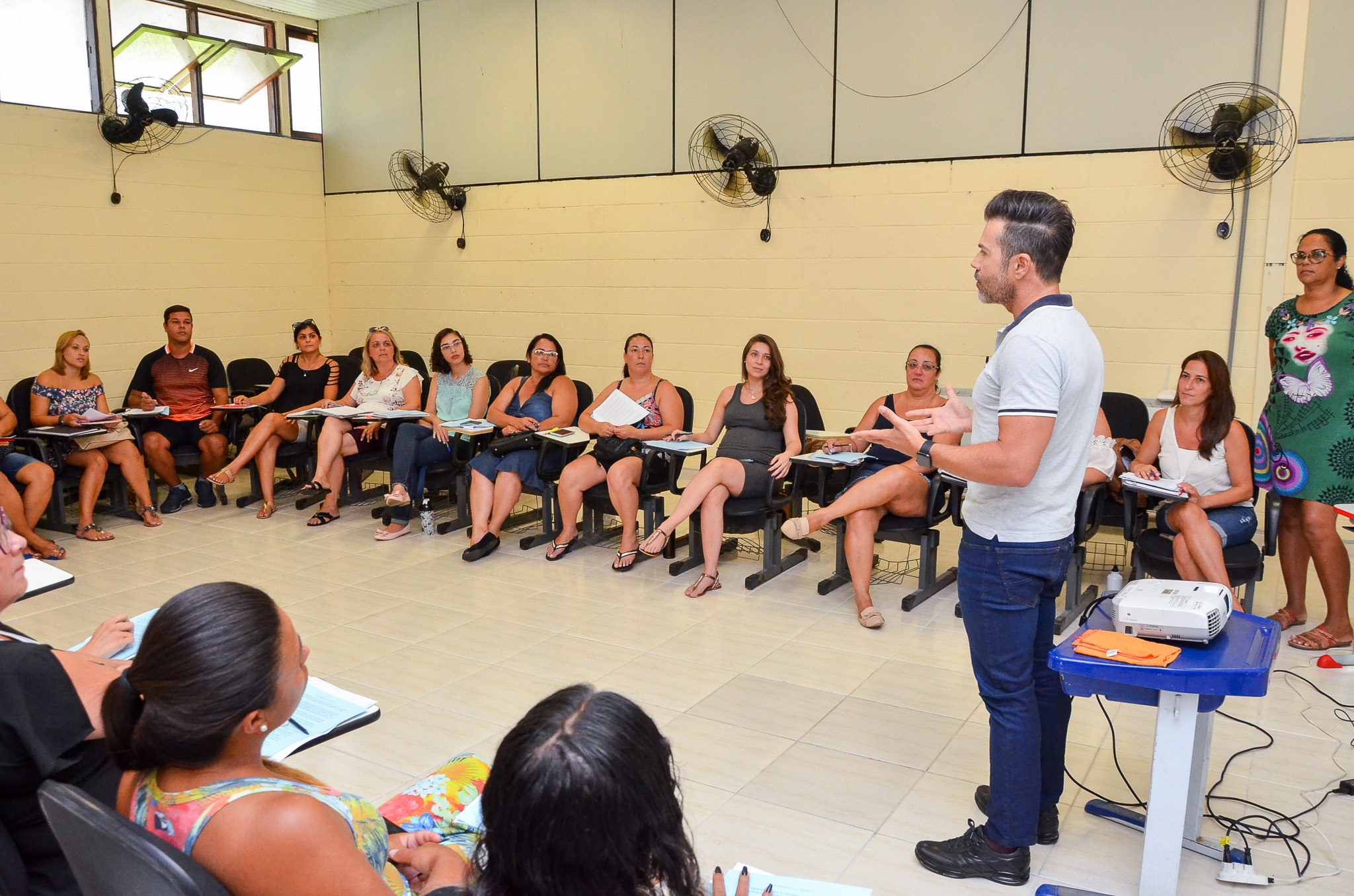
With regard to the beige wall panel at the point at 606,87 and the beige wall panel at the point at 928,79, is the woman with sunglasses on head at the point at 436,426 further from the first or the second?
the beige wall panel at the point at 928,79

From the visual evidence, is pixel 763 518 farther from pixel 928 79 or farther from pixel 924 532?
pixel 928 79

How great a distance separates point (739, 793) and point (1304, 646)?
2377 mm

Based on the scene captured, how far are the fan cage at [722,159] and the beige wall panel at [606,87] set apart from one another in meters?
0.21

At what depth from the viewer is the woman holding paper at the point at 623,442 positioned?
4852 millimetres

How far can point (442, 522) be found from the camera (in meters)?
5.60

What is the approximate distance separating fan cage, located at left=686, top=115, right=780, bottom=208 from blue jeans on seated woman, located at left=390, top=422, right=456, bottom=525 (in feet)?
8.03

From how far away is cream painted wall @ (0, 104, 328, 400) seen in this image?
6422 millimetres

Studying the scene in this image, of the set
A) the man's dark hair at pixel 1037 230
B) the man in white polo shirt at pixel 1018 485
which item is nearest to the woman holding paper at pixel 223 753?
the man in white polo shirt at pixel 1018 485

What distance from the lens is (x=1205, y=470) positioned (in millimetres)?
3943

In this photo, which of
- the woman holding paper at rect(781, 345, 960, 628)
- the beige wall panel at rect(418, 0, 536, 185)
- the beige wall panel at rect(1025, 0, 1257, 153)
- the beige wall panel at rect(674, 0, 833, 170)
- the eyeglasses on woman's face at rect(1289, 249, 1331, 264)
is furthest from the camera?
the beige wall panel at rect(418, 0, 536, 185)

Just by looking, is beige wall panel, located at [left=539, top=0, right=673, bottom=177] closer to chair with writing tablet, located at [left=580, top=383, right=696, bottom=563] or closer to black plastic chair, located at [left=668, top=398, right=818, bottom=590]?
chair with writing tablet, located at [left=580, top=383, right=696, bottom=563]

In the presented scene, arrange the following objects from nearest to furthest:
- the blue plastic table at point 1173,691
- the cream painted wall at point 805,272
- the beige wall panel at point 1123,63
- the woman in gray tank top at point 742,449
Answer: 1. the blue plastic table at point 1173,691
2. the woman in gray tank top at point 742,449
3. the beige wall panel at point 1123,63
4. the cream painted wall at point 805,272

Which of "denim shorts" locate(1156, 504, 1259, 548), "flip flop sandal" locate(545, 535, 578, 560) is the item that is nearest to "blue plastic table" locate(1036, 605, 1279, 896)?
"denim shorts" locate(1156, 504, 1259, 548)

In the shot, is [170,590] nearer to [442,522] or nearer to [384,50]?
[442,522]
